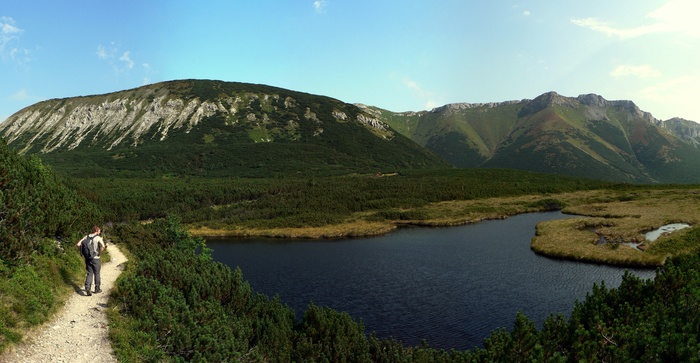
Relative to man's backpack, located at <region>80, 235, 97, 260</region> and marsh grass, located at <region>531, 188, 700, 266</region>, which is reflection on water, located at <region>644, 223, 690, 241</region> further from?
man's backpack, located at <region>80, 235, 97, 260</region>

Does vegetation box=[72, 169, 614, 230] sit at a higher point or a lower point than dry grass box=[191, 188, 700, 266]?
higher

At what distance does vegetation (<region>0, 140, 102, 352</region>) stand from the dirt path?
1.63ft

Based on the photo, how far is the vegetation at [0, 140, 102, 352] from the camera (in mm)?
15414

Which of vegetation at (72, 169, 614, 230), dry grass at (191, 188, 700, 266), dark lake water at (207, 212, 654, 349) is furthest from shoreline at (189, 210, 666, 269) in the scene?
dark lake water at (207, 212, 654, 349)

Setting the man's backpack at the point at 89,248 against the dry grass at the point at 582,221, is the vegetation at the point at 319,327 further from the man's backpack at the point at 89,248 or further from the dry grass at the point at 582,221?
the dry grass at the point at 582,221

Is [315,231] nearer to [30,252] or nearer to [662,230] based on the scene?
[662,230]

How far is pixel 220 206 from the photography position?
12912cm

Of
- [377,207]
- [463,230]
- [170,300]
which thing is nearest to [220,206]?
[377,207]

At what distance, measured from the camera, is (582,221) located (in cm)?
8844

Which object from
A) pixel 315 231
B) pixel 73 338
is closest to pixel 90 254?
pixel 73 338

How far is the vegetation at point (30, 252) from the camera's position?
15414mm

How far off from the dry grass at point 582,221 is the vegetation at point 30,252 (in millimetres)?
66064

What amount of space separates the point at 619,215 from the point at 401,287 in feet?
248

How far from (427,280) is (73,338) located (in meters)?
44.4
